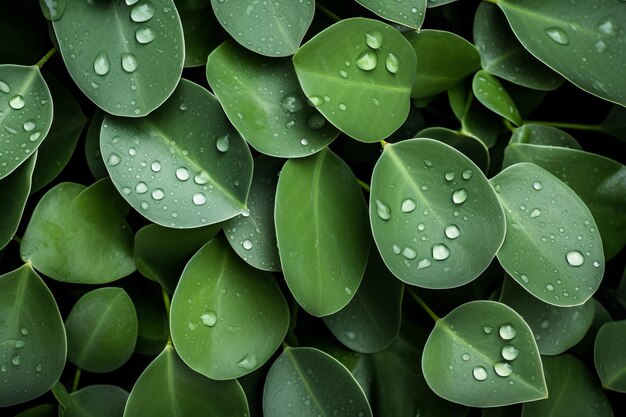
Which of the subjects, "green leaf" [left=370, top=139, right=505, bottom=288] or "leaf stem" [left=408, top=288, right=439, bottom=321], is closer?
"green leaf" [left=370, top=139, right=505, bottom=288]

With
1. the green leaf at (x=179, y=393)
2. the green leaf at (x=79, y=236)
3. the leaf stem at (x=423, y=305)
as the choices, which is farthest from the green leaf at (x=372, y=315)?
the green leaf at (x=79, y=236)

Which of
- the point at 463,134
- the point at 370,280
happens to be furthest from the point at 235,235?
the point at 463,134

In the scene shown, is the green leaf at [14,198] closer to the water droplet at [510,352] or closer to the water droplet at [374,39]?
the water droplet at [374,39]

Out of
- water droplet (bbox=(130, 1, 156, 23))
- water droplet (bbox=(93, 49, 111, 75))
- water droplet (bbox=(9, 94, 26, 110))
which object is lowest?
water droplet (bbox=(9, 94, 26, 110))

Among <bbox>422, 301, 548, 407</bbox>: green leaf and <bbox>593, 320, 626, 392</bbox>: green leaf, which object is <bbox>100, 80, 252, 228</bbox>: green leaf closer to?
<bbox>422, 301, 548, 407</bbox>: green leaf

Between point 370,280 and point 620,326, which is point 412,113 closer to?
point 370,280

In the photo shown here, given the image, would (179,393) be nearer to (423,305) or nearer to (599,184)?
(423,305)

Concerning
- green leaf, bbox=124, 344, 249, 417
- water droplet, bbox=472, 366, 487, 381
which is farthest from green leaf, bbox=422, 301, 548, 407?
green leaf, bbox=124, 344, 249, 417
